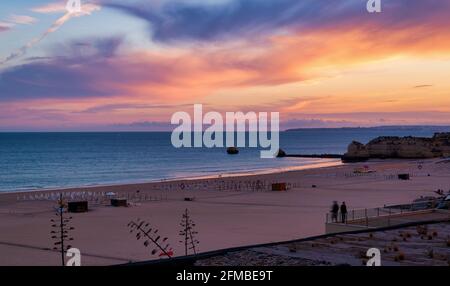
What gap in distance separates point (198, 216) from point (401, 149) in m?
104

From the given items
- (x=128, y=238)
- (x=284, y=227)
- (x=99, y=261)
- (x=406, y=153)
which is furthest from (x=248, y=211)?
(x=406, y=153)

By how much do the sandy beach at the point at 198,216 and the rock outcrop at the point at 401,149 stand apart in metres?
70.7

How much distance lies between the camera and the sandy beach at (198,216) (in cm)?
2428

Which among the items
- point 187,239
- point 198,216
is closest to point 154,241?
point 187,239

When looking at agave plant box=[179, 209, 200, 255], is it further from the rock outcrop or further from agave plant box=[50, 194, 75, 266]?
the rock outcrop

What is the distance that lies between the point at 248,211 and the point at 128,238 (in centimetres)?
1222

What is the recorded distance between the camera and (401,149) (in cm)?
13025

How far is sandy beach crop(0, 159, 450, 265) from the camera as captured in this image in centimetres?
2428

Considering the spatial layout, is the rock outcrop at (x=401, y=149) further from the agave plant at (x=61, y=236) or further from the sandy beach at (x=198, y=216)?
the agave plant at (x=61, y=236)

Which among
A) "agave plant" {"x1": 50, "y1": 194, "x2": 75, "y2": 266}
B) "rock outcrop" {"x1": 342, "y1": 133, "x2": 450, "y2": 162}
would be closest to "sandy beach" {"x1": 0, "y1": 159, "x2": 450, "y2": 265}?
"agave plant" {"x1": 50, "y1": 194, "x2": 75, "y2": 266}

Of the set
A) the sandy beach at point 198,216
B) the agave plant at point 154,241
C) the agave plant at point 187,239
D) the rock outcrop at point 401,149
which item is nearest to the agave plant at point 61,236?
the sandy beach at point 198,216

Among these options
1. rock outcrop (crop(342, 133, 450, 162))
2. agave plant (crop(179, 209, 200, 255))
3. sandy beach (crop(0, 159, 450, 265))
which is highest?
rock outcrop (crop(342, 133, 450, 162))

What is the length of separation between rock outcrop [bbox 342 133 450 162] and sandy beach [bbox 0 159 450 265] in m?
70.7

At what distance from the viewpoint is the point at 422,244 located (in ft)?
46.2
